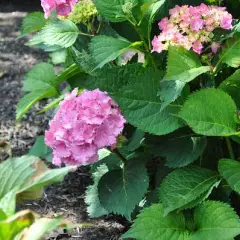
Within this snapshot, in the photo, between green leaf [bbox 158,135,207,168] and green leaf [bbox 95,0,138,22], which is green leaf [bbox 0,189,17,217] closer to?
green leaf [bbox 158,135,207,168]

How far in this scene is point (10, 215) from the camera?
1167 mm

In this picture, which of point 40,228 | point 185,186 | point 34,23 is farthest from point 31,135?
point 40,228

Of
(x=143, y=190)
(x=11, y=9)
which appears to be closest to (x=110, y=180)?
(x=143, y=190)

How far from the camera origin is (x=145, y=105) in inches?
82.8

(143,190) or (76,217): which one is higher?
(143,190)

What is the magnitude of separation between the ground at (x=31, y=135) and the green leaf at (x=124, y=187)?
0.60 ft

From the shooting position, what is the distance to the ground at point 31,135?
2660 mm

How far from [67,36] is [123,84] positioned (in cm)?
27

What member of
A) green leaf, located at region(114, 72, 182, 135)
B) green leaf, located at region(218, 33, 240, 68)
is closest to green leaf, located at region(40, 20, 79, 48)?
green leaf, located at region(114, 72, 182, 135)

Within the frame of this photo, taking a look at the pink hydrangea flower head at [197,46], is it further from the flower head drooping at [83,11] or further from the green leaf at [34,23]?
the green leaf at [34,23]

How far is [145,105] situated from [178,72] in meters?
0.21

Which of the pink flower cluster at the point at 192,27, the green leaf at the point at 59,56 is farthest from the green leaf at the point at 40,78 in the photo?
the pink flower cluster at the point at 192,27

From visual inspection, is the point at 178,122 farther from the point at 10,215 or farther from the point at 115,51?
the point at 10,215

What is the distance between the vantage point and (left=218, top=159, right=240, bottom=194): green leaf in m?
1.94
